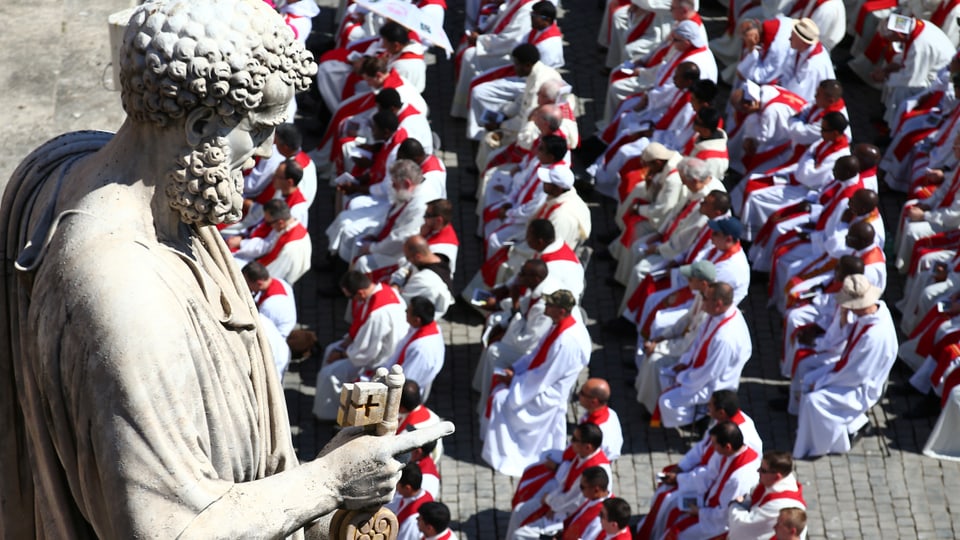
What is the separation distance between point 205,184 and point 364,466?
724mm

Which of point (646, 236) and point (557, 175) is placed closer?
point (557, 175)

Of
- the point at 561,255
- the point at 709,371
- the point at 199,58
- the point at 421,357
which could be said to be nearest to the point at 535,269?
the point at 561,255

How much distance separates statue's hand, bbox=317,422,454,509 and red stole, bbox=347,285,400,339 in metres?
9.72

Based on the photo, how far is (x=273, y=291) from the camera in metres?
14.1

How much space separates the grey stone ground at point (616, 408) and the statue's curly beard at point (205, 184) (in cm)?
581

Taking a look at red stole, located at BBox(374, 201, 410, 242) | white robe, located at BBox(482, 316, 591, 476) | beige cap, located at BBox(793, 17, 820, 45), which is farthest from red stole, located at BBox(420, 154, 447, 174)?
beige cap, located at BBox(793, 17, 820, 45)

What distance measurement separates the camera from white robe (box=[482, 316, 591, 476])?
13781 millimetres

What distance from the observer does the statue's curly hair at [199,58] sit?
3793 mm

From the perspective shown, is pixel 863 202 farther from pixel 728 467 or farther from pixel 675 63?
pixel 675 63

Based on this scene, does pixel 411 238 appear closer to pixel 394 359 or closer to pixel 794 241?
pixel 394 359

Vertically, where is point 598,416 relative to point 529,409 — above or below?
above

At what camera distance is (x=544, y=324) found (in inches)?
543

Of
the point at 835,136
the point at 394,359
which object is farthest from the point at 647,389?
the point at 835,136

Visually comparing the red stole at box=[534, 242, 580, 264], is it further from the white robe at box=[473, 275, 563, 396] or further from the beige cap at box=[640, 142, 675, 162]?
the beige cap at box=[640, 142, 675, 162]
